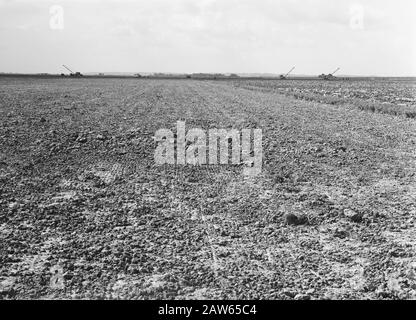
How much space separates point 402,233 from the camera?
570 centimetres

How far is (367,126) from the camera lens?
15.3 metres

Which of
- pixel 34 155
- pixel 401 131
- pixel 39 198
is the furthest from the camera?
pixel 401 131

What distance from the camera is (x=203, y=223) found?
598 centimetres

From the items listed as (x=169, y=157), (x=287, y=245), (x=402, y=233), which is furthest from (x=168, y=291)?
(x=169, y=157)

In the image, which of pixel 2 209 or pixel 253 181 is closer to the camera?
pixel 2 209

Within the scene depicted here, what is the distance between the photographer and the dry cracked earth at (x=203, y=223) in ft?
14.3

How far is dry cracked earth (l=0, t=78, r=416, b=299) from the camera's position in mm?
4363

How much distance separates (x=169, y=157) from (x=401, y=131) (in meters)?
8.01
